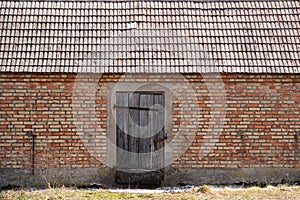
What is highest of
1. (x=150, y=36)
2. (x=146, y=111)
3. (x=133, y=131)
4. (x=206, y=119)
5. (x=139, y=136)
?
(x=150, y=36)

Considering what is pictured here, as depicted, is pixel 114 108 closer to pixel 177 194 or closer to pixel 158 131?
pixel 158 131

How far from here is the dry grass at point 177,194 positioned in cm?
892

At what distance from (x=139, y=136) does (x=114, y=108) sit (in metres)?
0.83

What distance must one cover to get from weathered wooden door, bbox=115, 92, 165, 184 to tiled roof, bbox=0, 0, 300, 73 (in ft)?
2.46

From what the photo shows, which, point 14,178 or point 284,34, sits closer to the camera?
point 14,178


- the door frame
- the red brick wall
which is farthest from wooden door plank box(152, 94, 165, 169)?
the red brick wall

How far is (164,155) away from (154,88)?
1440 millimetres

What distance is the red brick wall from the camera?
33.6 ft

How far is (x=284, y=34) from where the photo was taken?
10.9m

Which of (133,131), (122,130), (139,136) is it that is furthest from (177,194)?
(122,130)

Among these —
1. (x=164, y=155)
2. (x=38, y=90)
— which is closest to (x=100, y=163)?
(x=164, y=155)

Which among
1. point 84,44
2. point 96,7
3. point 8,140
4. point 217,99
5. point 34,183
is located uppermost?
point 96,7

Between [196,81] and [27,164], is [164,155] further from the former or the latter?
[27,164]

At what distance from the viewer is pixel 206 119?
10383 millimetres
